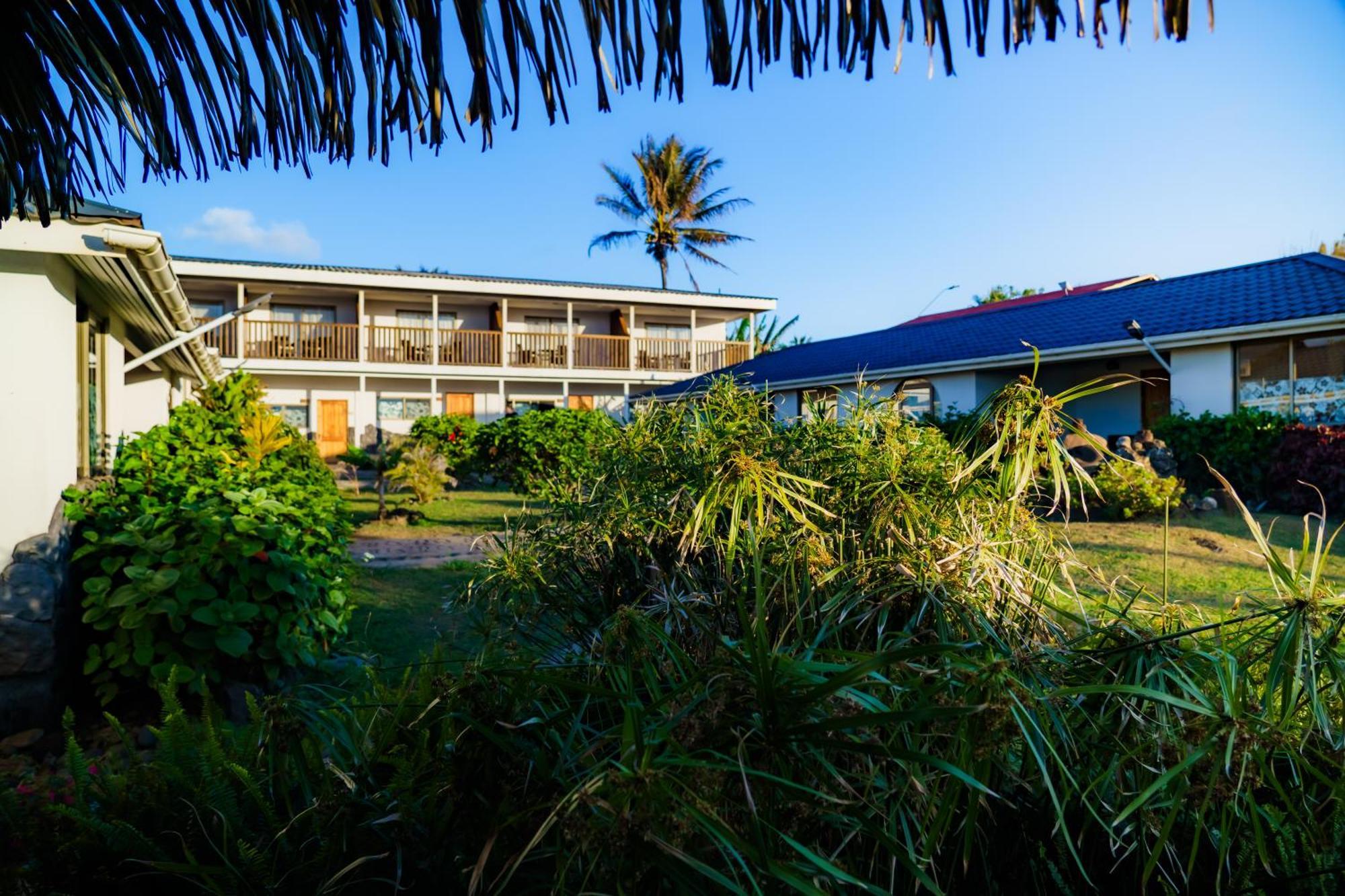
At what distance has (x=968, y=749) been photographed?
1245mm

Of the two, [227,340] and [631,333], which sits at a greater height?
[631,333]

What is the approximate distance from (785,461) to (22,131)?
250 cm

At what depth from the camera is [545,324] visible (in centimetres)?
3172

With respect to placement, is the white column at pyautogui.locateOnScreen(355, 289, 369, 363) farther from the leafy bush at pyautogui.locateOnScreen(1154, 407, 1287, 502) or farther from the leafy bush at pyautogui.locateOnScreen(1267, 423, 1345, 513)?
the leafy bush at pyautogui.locateOnScreen(1267, 423, 1345, 513)

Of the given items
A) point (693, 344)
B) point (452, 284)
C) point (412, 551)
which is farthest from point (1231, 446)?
point (452, 284)

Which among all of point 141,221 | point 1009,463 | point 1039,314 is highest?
point 1039,314

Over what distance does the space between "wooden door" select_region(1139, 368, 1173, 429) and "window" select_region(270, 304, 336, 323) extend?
984 inches

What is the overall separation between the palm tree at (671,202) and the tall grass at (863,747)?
138 ft

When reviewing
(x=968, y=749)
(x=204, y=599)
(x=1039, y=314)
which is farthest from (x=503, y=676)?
(x=1039, y=314)

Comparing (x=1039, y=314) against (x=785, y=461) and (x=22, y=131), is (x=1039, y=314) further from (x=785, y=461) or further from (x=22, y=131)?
(x=22, y=131)

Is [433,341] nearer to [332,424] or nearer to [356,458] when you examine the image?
[332,424]

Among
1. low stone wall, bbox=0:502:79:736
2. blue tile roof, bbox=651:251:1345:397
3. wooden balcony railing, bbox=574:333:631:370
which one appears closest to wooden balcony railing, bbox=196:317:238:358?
wooden balcony railing, bbox=574:333:631:370

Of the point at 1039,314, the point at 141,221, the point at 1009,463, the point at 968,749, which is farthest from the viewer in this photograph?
the point at 1039,314

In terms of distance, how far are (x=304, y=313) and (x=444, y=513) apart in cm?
1676
